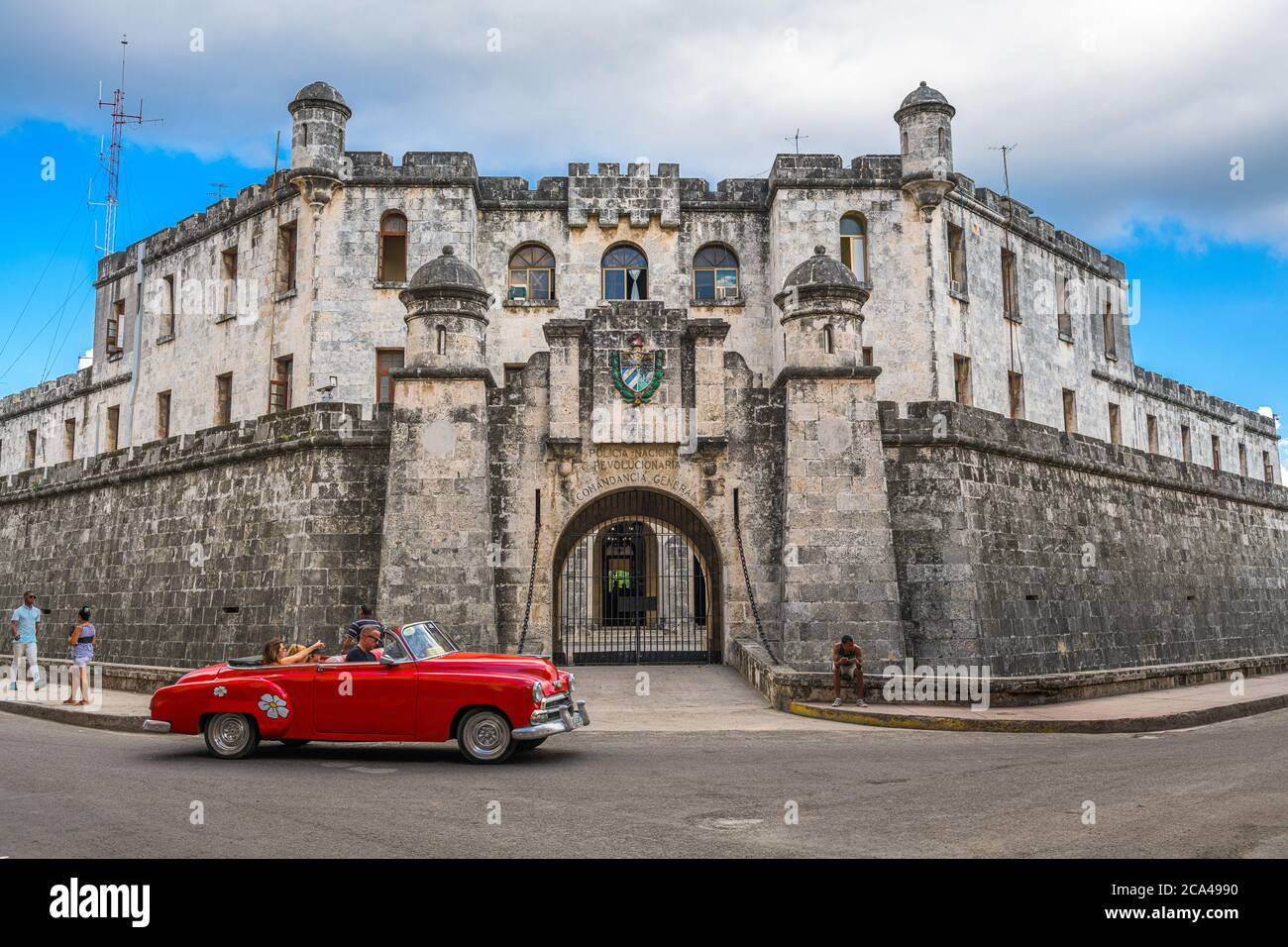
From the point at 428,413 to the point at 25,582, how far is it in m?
14.2

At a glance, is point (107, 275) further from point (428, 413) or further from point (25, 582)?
point (428, 413)

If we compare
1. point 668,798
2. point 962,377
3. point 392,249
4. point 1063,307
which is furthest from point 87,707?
point 1063,307

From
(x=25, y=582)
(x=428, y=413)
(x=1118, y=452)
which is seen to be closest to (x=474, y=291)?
Result: (x=428, y=413)

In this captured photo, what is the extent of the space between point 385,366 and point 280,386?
3206 millimetres

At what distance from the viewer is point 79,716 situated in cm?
1381

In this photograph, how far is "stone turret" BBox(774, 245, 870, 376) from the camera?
16938 millimetres

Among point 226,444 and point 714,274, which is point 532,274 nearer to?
point 714,274

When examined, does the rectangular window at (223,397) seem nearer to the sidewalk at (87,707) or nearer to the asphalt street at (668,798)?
the sidewalk at (87,707)

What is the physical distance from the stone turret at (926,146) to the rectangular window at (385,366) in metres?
13.6

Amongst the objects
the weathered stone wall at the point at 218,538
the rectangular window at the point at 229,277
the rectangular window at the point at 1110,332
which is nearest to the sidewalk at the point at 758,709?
the weathered stone wall at the point at 218,538

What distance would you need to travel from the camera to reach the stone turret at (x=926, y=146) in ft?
85.7

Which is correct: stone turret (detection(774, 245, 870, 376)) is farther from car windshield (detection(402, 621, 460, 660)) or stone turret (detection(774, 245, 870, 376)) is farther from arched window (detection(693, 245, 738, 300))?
arched window (detection(693, 245, 738, 300))

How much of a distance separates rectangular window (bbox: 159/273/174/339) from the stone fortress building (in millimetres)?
297

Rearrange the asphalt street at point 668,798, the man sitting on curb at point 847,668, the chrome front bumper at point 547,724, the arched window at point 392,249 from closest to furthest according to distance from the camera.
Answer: the asphalt street at point 668,798 < the chrome front bumper at point 547,724 < the man sitting on curb at point 847,668 < the arched window at point 392,249
